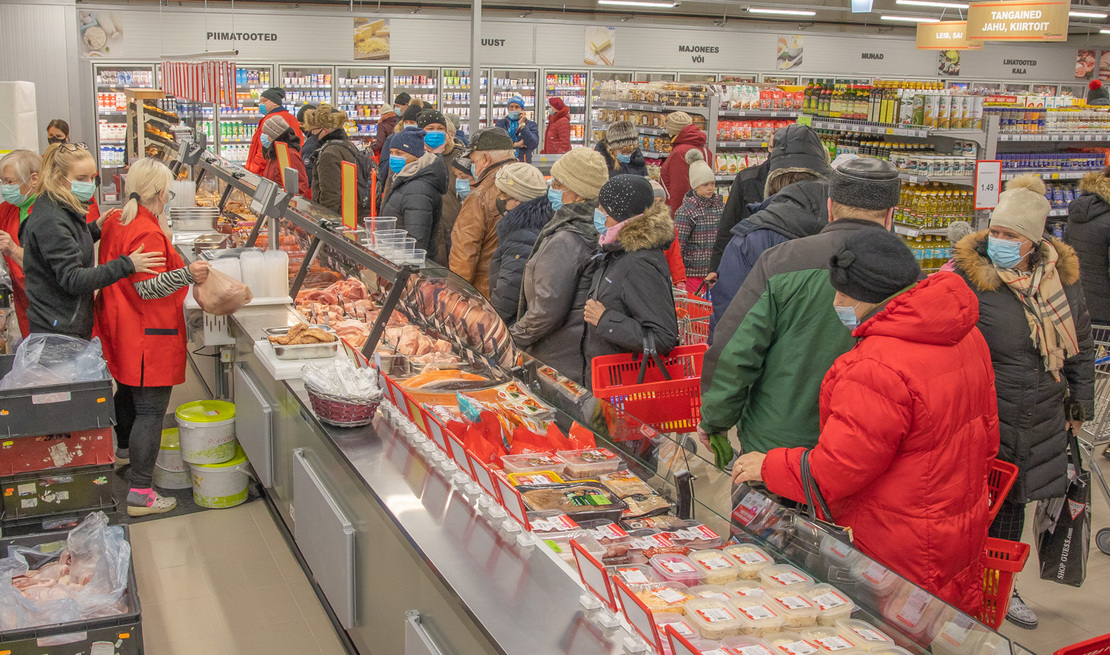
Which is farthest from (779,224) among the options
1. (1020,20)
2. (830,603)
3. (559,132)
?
(1020,20)

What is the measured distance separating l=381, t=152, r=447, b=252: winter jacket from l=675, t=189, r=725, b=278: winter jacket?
208 cm

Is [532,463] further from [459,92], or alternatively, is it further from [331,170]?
[459,92]

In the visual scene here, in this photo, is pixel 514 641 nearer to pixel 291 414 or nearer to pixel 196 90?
pixel 291 414

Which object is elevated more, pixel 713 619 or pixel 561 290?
pixel 561 290

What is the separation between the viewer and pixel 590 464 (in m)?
2.71

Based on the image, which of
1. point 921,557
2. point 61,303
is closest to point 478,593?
point 921,557

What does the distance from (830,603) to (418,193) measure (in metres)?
4.48

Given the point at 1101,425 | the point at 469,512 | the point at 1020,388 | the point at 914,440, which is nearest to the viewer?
the point at 914,440

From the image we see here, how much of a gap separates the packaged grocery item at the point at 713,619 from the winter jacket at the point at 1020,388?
2071 mm

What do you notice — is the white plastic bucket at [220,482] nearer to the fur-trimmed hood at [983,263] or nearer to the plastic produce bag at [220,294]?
the plastic produce bag at [220,294]

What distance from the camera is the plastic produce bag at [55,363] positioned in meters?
3.84

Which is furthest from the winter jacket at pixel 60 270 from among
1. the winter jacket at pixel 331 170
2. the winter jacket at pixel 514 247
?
the winter jacket at pixel 331 170

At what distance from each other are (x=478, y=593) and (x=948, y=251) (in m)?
6.90

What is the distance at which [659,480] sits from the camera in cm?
259
